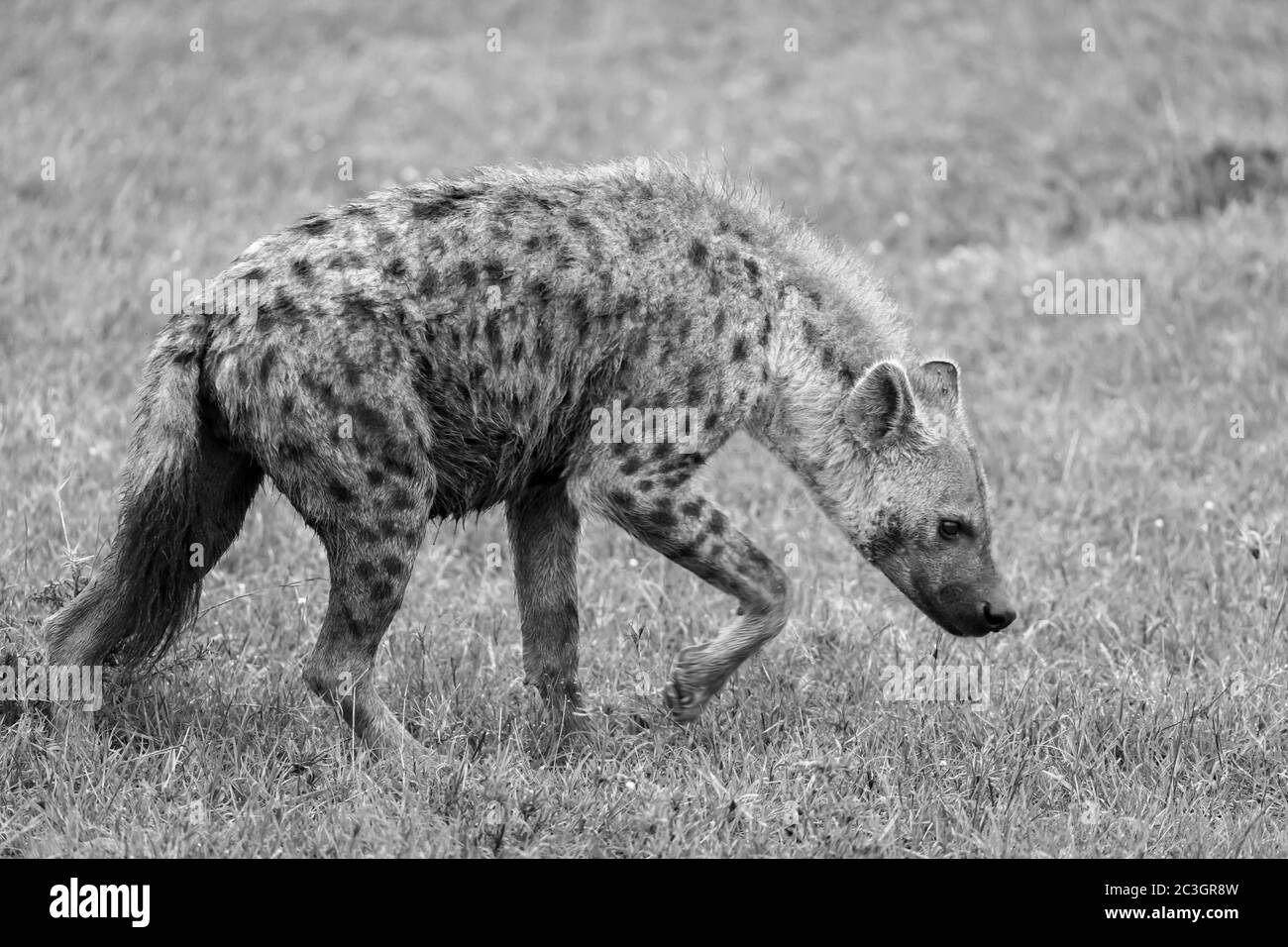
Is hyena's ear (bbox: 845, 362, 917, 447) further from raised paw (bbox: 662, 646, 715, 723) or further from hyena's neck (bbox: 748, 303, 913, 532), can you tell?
raised paw (bbox: 662, 646, 715, 723)

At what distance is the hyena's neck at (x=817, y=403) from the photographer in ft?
17.7

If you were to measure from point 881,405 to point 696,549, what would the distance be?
800mm

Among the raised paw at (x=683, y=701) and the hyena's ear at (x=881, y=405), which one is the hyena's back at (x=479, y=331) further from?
the raised paw at (x=683, y=701)

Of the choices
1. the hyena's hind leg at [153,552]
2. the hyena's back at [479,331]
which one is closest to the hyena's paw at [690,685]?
the hyena's back at [479,331]

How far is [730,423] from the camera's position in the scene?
5.25 meters

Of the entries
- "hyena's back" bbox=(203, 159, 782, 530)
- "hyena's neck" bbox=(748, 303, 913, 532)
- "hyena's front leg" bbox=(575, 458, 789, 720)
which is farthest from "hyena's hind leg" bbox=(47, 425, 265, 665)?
"hyena's neck" bbox=(748, 303, 913, 532)

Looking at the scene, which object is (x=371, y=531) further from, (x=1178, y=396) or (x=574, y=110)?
(x=574, y=110)

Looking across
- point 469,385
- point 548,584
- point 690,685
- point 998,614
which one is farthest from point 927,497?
point 469,385

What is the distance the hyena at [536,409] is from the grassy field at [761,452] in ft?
A: 1.10

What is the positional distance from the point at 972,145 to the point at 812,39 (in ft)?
9.04

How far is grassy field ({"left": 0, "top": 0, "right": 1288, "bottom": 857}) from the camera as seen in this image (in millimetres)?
4715

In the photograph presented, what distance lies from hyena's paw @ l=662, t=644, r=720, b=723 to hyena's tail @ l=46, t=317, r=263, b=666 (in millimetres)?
1432

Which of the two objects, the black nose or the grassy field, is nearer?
the grassy field

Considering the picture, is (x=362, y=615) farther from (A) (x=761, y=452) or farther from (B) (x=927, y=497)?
(A) (x=761, y=452)
